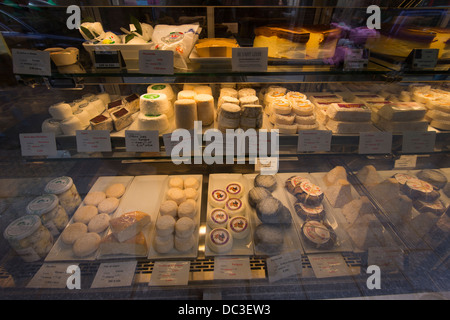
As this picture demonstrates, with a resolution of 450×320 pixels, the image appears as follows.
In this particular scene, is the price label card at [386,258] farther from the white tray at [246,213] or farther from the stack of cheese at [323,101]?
the stack of cheese at [323,101]

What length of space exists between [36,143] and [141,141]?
538mm

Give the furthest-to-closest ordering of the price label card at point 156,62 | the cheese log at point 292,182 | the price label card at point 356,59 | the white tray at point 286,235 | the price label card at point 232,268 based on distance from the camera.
Answer: the cheese log at point 292,182
the white tray at point 286,235
the price label card at point 232,268
the price label card at point 356,59
the price label card at point 156,62

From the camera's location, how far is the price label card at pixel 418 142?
139cm

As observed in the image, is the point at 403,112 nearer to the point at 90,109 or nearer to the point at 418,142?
the point at 418,142

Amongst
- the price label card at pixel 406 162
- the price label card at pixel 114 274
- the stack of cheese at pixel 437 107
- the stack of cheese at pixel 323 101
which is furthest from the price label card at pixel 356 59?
the price label card at pixel 114 274

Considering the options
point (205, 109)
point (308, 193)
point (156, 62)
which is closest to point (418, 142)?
point (308, 193)

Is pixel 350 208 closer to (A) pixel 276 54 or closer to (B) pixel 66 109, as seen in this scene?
A: (A) pixel 276 54

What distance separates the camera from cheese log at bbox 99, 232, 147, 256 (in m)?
1.37

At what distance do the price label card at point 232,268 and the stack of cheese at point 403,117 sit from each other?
1.12m

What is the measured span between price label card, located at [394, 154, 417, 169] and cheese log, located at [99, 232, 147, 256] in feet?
6.34

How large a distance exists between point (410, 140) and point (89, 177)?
6.89 ft

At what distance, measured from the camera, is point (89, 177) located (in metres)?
1.87

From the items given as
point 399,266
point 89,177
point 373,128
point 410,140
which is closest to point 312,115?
point 373,128

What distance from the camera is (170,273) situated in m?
1.34
